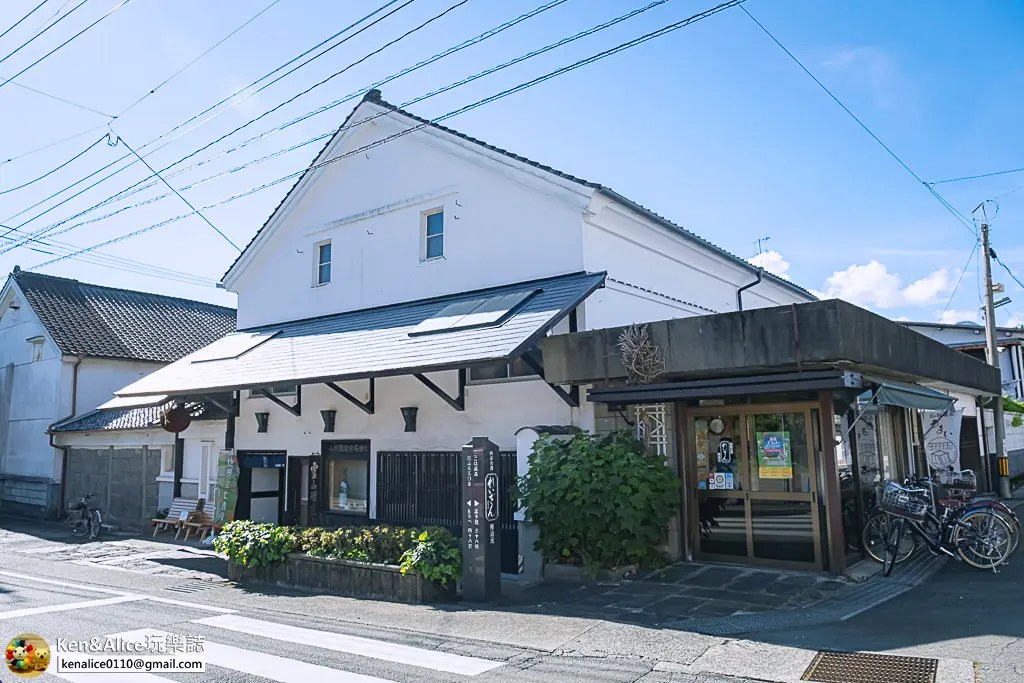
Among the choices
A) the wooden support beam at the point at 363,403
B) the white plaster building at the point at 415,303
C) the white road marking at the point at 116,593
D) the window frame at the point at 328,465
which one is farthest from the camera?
the window frame at the point at 328,465

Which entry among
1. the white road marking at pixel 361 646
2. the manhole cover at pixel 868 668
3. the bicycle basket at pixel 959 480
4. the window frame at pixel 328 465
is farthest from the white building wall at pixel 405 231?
the bicycle basket at pixel 959 480

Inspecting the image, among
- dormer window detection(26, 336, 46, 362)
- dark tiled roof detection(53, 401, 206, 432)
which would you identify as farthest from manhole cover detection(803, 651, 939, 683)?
dormer window detection(26, 336, 46, 362)

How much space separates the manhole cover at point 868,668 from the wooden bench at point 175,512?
15.1 m

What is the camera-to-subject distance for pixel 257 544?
10.8m

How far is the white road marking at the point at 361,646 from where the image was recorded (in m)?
6.34

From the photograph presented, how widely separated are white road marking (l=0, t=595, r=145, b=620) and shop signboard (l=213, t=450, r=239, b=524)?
585 cm

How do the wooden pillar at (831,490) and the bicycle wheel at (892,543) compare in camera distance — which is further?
the bicycle wheel at (892,543)

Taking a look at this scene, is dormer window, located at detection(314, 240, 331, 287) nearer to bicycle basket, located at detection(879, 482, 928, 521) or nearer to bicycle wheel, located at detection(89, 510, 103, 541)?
bicycle wheel, located at detection(89, 510, 103, 541)

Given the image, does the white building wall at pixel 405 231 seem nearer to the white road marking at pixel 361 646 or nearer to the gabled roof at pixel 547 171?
the gabled roof at pixel 547 171

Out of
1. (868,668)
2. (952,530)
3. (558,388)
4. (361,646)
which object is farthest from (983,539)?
(361,646)

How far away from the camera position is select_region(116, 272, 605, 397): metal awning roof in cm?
1021

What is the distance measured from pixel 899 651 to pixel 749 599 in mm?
2150

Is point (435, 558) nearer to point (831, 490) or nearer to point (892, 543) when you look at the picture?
point (831, 490)

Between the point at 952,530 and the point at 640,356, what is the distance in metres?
4.67
